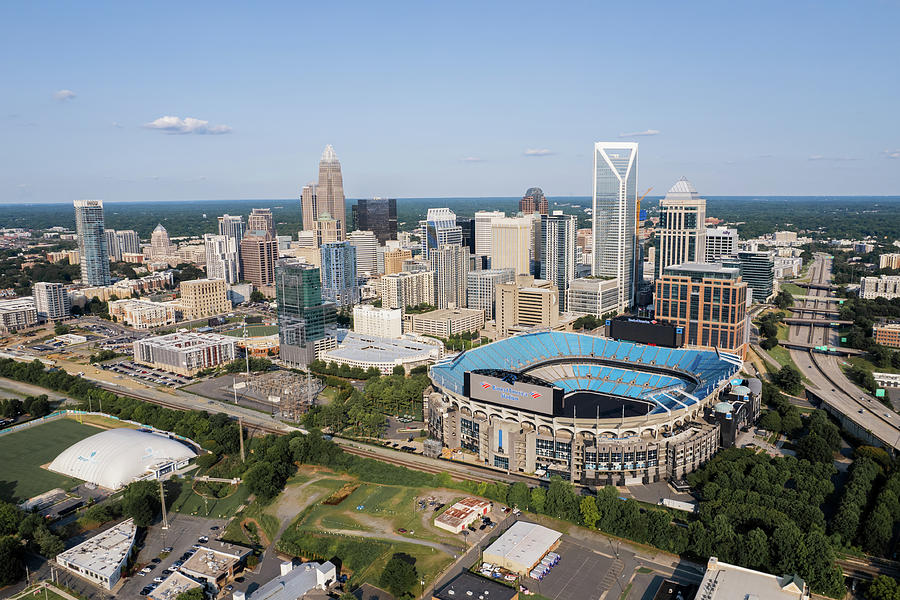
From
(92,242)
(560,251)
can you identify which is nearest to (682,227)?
(560,251)

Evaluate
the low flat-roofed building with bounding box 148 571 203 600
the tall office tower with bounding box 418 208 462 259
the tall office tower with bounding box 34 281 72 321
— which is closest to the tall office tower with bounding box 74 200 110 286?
the tall office tower with bounding box 34 281 72 321

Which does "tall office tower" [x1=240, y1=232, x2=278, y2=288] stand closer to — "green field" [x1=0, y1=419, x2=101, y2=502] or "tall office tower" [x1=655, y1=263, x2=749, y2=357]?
"green field" [x1=0, y1=419, x2=101, y2=502]

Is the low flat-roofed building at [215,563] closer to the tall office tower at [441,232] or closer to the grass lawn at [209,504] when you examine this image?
the grass lawn at [209,504]

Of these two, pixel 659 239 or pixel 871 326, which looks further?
pixel 659 239

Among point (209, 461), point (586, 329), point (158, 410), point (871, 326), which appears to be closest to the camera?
point (209, 461)

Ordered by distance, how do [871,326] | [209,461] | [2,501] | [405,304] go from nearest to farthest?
[2,501] < [209,461] < [871,326] < [405,304]

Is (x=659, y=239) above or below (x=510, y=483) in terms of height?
above

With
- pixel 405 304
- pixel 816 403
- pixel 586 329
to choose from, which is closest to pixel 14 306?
pixel 405 304

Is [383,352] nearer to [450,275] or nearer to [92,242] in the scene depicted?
[450,275]

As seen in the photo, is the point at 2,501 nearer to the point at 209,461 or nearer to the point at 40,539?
the point at 40,539
